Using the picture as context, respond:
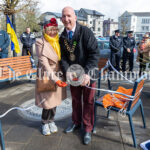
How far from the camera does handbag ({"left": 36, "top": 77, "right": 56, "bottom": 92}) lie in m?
2.56

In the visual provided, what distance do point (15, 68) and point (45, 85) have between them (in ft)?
10.6

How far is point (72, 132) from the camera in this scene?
2953mm

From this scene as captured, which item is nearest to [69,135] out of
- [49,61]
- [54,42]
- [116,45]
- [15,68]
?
[49,61]

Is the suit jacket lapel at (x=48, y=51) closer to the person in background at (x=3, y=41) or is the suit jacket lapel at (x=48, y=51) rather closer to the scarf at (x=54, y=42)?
the scarf at (x=54, y=42)

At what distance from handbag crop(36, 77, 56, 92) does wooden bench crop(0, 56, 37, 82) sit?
105 inches

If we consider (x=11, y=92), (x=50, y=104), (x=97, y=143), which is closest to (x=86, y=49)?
(x=50, y=104)

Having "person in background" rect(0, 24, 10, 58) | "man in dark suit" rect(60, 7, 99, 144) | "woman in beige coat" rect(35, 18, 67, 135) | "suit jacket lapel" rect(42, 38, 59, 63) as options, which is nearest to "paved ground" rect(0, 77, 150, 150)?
"man in dark suit" rect(60, 7, 99, 144)

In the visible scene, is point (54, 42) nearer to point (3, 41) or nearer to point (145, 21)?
point (3, 41)

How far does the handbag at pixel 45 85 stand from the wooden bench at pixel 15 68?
2666 millimetres

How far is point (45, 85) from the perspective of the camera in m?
2.58

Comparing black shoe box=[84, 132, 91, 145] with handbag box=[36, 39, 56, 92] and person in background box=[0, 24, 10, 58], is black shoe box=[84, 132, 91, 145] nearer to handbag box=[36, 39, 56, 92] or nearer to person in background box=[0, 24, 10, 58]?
handbag box=[36, 39, 56, 92]

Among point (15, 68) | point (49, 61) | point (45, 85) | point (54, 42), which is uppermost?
point (54, 42)

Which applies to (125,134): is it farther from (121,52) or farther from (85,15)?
(85,15)

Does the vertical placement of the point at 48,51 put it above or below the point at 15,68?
above
